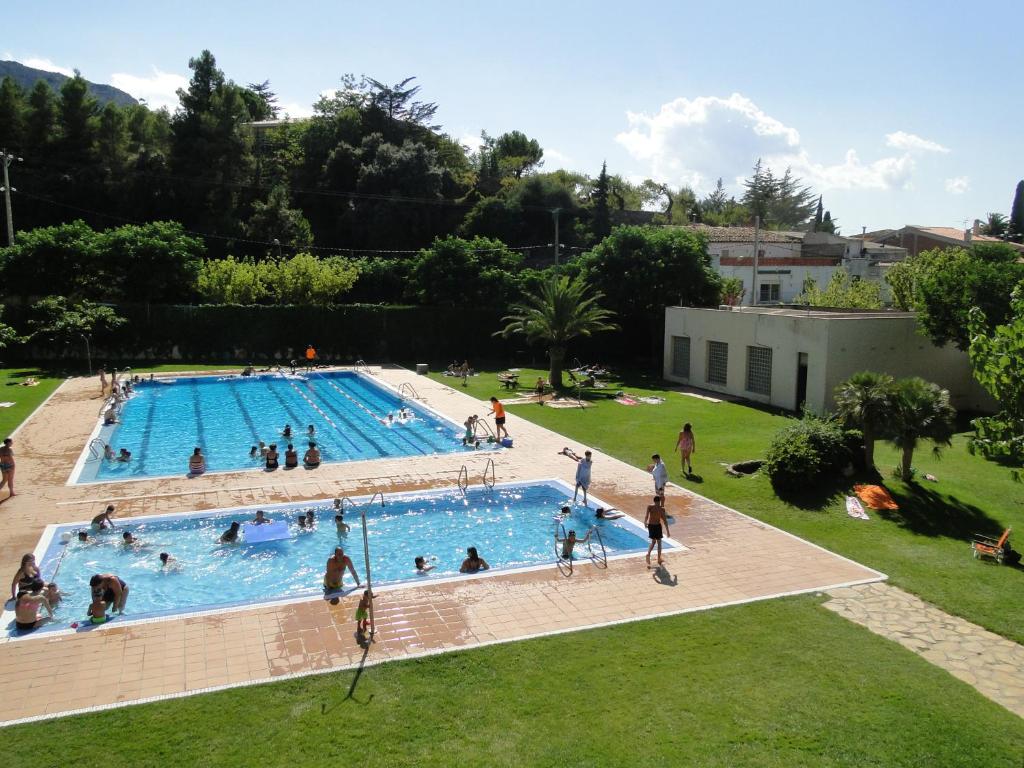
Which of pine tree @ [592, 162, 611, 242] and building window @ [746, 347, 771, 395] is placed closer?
building window @ [746, 347, 771, 395]

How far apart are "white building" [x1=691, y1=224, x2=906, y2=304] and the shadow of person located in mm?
36034

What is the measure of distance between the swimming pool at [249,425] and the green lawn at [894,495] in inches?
170

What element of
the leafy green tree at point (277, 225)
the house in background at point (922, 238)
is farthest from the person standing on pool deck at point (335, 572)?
the house in background at point (922, 238)

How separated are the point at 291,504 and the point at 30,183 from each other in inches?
1895

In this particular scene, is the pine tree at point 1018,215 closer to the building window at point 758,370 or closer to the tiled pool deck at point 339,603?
the building window at point 758,370

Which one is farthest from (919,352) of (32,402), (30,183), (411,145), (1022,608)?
(30,183)

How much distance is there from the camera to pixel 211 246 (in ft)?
185

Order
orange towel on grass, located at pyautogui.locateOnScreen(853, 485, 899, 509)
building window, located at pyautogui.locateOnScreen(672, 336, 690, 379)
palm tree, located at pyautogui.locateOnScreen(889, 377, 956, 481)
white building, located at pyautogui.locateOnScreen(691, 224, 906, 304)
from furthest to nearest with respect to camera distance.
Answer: white building, located at pyautogui.locateOnScreen(691, 224, 906, 304)
building window, located at pyautogui.locateOnScreen(672, 336, 690, 379)
palm tree, located at pyautogui.locateOnScreen(889, 377, 956, 481)
orange towel on grass, located at pyautogui.locateOnScreen(853, 485, 899, 509)

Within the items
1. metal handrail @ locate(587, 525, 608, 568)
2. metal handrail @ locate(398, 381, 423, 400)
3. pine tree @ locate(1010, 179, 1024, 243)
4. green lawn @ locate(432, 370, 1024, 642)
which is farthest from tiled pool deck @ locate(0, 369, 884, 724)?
pine tree @ locate(1010, 179, 1024, 243)

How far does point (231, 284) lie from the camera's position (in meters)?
42.5

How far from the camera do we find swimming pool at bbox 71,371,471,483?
22078 mm

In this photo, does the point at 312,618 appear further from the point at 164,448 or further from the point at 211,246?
the point at 211,246

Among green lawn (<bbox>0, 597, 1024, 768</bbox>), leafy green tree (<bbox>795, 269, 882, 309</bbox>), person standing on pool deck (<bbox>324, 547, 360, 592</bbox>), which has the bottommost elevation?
green lawn (<bbox>0, 597, 1024, 768</bbox>)

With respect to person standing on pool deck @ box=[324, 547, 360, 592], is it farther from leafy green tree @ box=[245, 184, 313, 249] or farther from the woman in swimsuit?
leafy green tree @ box=[245, 184, 313, 249]
